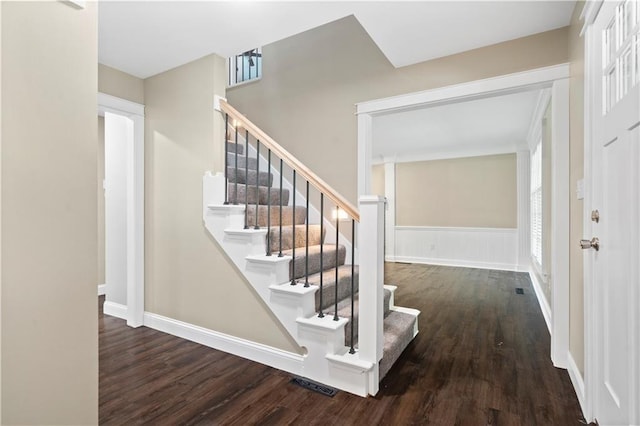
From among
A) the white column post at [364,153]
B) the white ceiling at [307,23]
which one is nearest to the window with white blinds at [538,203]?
the white ceiling at [307,23]

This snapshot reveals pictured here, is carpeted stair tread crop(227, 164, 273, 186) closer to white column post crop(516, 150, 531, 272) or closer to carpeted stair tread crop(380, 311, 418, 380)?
carpeted stair tread crop(380, 311, 418, 380)

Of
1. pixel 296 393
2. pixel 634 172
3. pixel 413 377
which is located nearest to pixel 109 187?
A: pixel 296 393

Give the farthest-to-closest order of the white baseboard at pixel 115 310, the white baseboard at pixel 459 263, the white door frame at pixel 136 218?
the white baseboard at pixel 459 263
the white baseboard at pixel 115 310
the white door frame at pixel 136 218

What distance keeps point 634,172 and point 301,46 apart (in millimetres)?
3011

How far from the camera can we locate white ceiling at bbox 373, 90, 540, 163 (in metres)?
3.87

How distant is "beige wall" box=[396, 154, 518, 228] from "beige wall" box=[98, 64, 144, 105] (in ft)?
17.9

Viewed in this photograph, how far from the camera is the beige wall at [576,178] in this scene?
6.07ft

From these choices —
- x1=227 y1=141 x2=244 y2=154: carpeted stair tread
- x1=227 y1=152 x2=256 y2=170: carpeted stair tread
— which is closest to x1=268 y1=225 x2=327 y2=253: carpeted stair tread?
x1=227 y1=152 x2=256 y2=170: carpeted stair tread

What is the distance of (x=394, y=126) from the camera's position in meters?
4.72

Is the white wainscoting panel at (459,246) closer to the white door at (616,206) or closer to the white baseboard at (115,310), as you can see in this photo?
the white door at (616,206)

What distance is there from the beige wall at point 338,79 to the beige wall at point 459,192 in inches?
170

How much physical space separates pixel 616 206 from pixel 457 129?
13.0ft

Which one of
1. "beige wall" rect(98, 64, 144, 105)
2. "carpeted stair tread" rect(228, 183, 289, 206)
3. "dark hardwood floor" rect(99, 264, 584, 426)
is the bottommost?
"dark hardwood floor" rect(99, 264, 584, 426)

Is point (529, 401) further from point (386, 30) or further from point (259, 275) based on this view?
point (386, 30)
